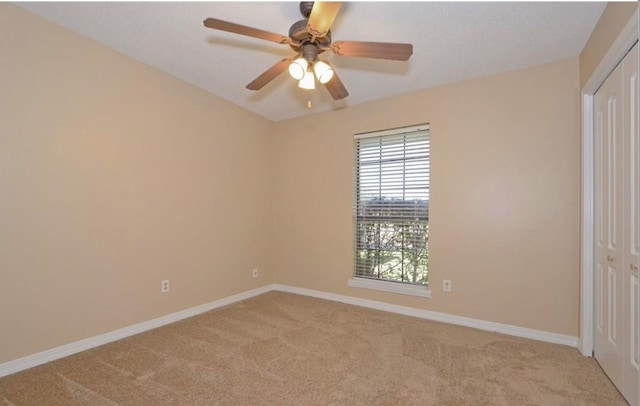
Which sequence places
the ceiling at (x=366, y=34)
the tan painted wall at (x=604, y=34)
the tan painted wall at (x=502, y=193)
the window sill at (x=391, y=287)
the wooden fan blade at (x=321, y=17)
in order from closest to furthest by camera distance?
the wooden fan blade at (x=321, y=17) < the tan painted wall at (x=604, y=34) < the ceiling at (x=366, y=34) < the tan painted wall at (x=502, y=193) < the window sill at (x=391, y=287)

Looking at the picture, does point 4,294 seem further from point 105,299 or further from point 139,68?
point 139,68

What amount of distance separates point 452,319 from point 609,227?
1618 millimetres

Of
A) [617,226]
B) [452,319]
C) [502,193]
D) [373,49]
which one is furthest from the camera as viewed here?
[452,319]

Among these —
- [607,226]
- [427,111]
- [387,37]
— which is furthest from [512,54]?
[607,226]

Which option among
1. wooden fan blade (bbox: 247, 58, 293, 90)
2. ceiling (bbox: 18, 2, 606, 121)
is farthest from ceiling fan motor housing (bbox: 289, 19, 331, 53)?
ceiling (bbox: 18, 2, 606, 121)

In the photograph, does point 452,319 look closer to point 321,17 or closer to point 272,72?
point 272,72

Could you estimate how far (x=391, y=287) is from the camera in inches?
142

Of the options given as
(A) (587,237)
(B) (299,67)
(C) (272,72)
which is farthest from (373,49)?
(A) (587,237)

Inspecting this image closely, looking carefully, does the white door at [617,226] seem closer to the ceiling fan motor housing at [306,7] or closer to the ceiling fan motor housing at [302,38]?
the ceiling fan motor housing at [302,38]

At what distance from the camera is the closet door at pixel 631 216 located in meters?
1.80

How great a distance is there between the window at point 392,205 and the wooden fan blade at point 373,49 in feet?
5.83

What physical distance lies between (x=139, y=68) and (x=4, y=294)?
7.01 ft

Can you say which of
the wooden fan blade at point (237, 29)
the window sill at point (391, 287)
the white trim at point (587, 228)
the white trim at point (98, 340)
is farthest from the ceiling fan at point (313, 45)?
the white trim at point (98, 340)

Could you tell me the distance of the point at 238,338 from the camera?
111 inches
